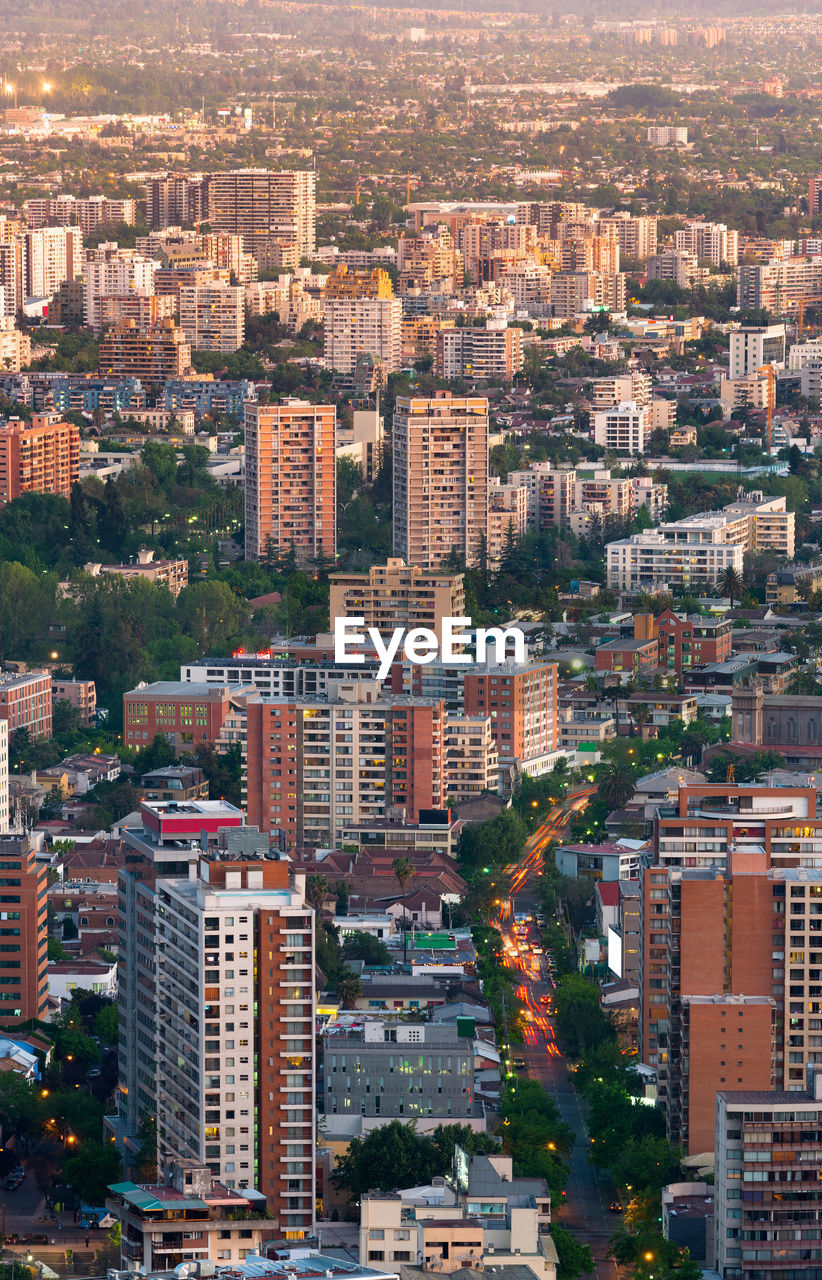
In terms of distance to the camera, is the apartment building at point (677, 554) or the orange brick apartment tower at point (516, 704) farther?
the apartment building at point (677, 554)

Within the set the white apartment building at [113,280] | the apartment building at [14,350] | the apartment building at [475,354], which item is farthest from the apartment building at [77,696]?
the white apartment building at [113,280]

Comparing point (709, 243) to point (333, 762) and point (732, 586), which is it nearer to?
point (732, 586)

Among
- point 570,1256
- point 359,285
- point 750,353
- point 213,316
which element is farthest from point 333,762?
point 359,285

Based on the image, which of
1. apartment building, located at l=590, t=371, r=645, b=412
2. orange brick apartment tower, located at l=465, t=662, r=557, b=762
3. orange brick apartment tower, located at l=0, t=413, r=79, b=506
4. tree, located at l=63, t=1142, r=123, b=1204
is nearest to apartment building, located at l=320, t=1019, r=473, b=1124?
tree, located at l=63, t=1142, r=123, b=1204

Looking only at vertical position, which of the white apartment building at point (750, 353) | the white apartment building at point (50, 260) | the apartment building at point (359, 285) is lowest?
the white apartment building at point (50, 260)

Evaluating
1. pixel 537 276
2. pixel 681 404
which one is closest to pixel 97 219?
pixel 537 276

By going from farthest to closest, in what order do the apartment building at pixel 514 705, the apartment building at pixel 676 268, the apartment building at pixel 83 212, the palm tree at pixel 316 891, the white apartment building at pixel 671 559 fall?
the apartment building at pixel 83 212 → the apartment building at pixel 676 268 → the white apartment building at pixel 671 559 → the apartment building at pixel 514 705 → the palm tree at pixel 316 891

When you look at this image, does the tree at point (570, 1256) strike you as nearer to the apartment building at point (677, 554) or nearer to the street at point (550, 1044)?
the street at point (550, 1044)
